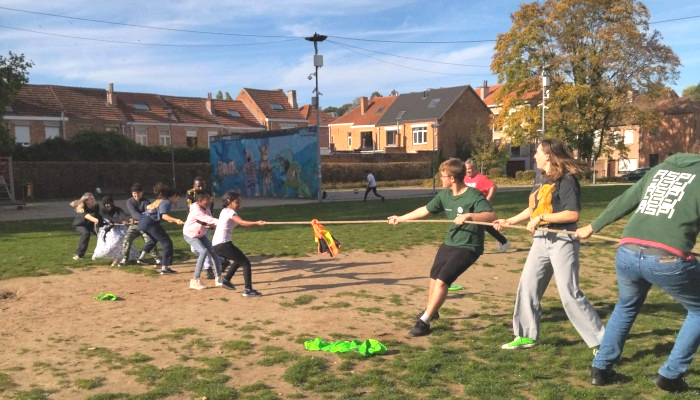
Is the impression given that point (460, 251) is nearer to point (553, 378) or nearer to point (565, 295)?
point (565, 295)

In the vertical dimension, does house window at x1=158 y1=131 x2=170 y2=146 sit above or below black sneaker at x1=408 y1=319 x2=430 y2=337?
above

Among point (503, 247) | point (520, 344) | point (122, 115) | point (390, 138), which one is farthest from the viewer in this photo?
point (390, 138)

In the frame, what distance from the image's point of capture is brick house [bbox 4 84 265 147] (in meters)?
47.4

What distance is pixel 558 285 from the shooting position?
17.3 feet

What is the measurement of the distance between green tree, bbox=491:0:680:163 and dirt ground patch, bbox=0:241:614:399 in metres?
37.7

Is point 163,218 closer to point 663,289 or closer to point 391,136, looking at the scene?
point 663,289

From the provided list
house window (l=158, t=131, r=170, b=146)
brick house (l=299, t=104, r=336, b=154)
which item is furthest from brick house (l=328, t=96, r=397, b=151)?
house window (l=158, t=131, r=170, b=146)

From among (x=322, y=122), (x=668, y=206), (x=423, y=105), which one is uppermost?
(x=423, y=105)

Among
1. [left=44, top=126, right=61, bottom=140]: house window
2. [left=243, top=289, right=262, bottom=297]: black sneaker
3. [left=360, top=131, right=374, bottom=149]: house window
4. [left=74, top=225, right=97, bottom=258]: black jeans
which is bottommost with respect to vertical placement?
[left=243, top=289, right=262, bottom=297]: black sneaker

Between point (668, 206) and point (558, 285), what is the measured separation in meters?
1.49

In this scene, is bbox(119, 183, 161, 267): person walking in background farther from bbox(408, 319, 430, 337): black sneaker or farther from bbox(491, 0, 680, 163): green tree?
bbox(491, 0, 680, 163): green tree

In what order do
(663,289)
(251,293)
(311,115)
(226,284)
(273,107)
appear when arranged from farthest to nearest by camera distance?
1. (311,115)
2. (273,107)
3. (226,284)
4. (251,293)
5. (663,289)

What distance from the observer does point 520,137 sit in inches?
1818

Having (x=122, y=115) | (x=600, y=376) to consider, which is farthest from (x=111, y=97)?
(x=600, y=376)
